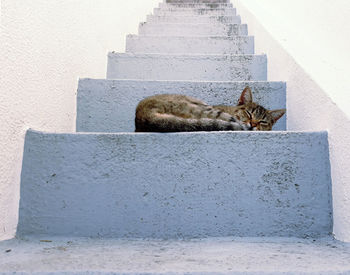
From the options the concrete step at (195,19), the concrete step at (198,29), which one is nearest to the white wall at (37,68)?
the concrete step at (198,29)

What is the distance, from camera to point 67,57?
1546 millimetres

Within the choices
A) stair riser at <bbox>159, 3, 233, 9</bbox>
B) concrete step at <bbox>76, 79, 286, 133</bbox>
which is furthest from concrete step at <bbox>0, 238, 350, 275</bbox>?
stair riser at <bbox>159, 3, 233, 9</bbox>

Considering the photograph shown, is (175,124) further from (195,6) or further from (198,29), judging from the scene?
(195,6)

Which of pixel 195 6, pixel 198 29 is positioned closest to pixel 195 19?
pixel 198 29

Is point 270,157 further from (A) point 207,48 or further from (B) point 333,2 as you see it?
(A) point 207,48

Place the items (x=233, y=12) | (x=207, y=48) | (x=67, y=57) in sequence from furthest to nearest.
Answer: (x=233, y=12) < (x=207, y=48) < (x=67, y=57)

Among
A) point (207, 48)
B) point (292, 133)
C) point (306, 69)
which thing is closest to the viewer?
point (292, 133)

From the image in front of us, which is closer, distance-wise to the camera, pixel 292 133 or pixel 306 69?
pixel 292 133

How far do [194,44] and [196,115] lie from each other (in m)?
1.30

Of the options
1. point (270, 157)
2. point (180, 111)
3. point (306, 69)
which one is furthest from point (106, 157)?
point (306, 69)

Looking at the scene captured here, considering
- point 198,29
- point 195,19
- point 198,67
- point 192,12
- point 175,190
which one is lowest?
point 175,190

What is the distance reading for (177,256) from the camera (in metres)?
0.90

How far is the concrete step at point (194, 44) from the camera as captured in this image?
102 inches

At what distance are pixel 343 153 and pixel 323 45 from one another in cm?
78
